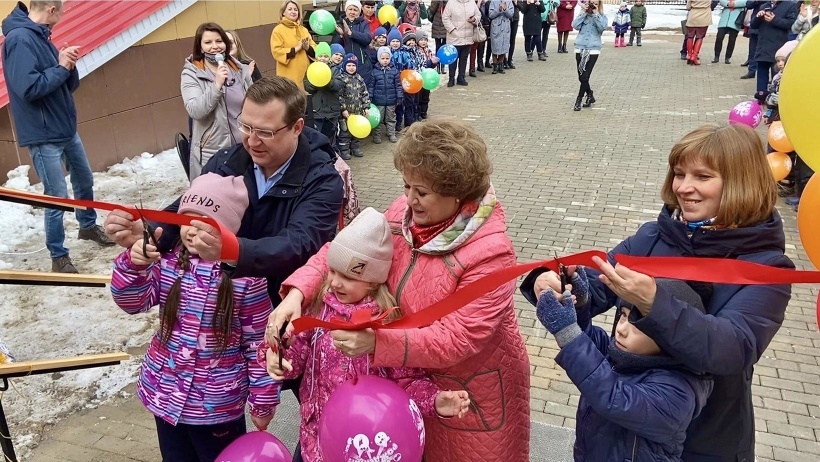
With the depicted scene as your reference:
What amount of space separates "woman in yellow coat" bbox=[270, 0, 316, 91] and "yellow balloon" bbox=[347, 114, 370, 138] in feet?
2.88

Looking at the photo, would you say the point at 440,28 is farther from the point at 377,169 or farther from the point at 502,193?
the point at 502,193

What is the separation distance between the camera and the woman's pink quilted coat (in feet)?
6.54

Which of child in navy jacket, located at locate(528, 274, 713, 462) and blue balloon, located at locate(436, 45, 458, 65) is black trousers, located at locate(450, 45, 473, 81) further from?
child in navy jacket, located at locate(528, 274, 713, 462)

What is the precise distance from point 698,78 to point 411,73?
28.6ft

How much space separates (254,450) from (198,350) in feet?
A: 1.40

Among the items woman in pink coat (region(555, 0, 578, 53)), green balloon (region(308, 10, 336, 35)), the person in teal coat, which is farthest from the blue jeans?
woman in pink coat (region(555, 0, 578, 53))

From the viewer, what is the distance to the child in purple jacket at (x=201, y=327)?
2.35 metres

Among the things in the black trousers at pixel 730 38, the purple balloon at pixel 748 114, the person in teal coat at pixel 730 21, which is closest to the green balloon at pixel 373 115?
the purple balloon at pixel 748 114

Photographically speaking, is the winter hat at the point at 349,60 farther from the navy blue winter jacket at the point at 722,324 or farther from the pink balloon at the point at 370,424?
the pink balloon at the point at 370,424

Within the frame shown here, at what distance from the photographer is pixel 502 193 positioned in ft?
25.8

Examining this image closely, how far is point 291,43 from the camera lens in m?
8.42

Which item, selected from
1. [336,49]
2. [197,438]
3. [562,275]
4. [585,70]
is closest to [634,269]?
[562,275]

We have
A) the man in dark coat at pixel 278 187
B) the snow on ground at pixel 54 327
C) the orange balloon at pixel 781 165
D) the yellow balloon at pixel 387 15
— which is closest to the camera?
the man in dark coat at pixel 278 187

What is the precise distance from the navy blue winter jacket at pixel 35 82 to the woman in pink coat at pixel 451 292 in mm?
4082
